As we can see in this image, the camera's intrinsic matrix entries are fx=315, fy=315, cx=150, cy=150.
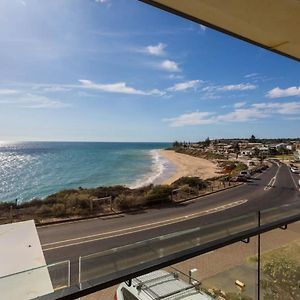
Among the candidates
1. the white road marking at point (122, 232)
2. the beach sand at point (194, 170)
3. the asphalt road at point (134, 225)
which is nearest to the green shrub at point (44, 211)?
the asphalt road at point (134, 225)

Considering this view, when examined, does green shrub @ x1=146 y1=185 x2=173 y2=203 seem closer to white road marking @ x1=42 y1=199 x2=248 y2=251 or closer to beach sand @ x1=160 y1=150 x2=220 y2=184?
white road marking @ x1=42 y1=199 x2=248 y2=251

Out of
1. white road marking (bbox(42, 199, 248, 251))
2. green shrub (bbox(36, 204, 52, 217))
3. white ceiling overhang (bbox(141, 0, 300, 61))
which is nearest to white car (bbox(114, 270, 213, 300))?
white ceiling overhang (bbox(141, 0, 300, 61))

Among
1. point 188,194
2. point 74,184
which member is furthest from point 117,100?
point 188,194

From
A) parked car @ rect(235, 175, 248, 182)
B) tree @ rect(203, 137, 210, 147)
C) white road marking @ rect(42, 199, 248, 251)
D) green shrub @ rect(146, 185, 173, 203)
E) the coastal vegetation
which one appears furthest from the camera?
tree @ rect(203, 137, 210, 147)

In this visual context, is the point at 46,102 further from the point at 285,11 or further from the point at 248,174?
the point at 285,11

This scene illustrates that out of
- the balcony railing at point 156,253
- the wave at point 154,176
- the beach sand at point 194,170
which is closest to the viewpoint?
the balcony railing at point 156,253

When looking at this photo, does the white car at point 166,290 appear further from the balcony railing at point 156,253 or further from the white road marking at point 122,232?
the white road marking at point 122,232

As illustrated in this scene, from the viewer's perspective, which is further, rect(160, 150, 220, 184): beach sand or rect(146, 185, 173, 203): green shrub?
rect(160, 150, 220, 184): beach sand
